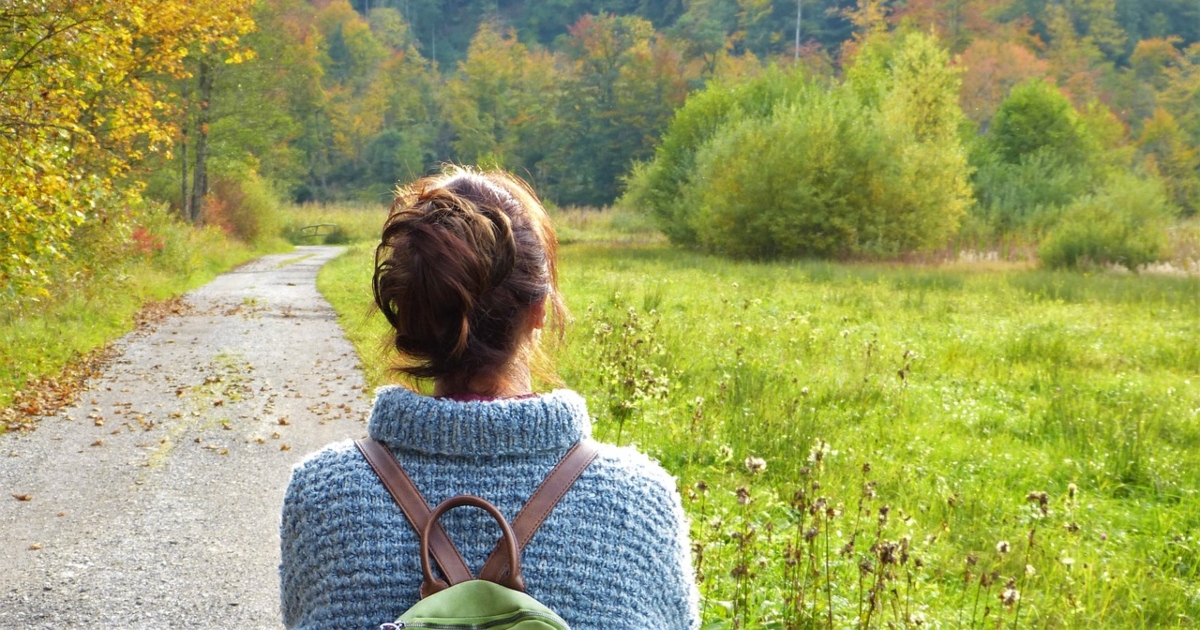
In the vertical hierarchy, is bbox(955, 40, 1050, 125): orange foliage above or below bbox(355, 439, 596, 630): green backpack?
above

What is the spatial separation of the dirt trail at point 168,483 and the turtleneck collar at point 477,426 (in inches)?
132

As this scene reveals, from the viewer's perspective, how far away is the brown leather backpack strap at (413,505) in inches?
58.7

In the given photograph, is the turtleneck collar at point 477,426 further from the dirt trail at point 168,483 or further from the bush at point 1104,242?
the bush at point 1104,242

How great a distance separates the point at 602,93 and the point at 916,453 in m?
71.9

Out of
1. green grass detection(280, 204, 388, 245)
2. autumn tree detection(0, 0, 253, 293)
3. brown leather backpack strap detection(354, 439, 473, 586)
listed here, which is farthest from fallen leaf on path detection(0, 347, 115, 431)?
green grass detection(280, 204, 388, 245)

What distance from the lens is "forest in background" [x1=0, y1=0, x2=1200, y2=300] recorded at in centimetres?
3331

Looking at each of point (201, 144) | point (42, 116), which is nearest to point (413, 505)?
point (42, 116)

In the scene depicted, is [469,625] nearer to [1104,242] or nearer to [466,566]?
[466,566]

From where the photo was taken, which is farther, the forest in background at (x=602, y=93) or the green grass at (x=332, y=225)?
the green grass at (x=332, y=225)

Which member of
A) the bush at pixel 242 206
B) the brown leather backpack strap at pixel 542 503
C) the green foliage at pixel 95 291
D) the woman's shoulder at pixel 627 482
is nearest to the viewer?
the brown leather backpack strap at pixel 542 503

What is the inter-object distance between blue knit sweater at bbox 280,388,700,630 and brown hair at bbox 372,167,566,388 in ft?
0.28

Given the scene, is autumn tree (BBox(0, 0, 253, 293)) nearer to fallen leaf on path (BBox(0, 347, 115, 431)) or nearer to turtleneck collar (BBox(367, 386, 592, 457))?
fallen leaf on path (BBox(0, 347, 115, 431))

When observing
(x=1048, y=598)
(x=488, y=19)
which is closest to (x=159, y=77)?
(x=1048, y=598)

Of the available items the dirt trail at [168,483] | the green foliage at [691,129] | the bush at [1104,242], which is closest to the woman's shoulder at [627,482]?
the dirt trail at [168,483]
